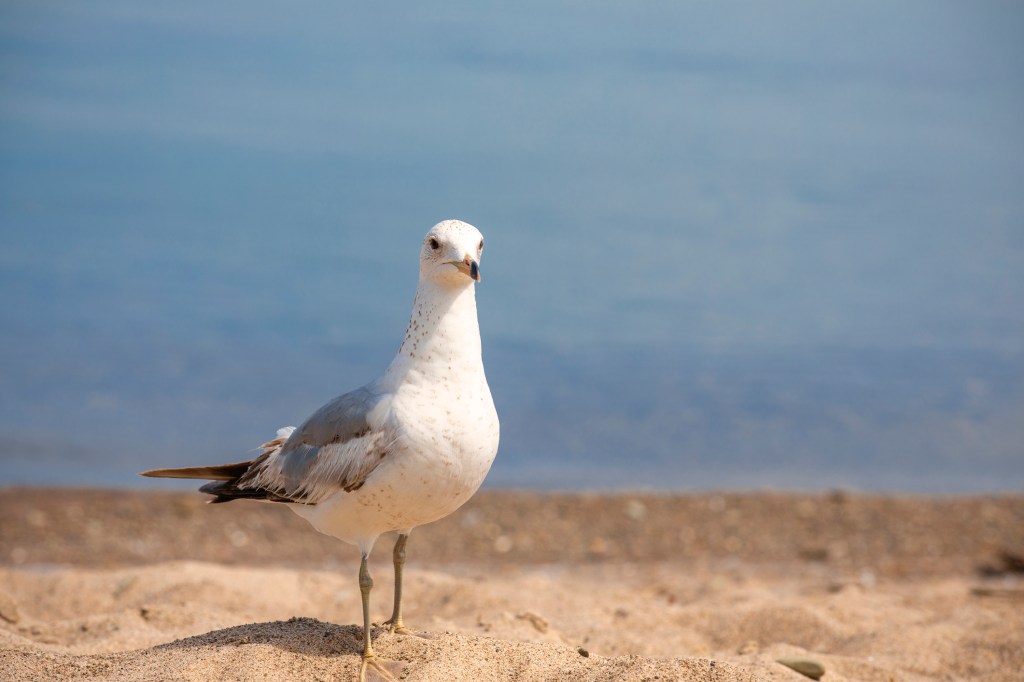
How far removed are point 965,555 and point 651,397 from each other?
18.3 feet

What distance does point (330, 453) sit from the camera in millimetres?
4461

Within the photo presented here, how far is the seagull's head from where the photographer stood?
14.3ft

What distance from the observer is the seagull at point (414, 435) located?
4.28 metres

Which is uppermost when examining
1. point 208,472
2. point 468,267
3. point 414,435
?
point 468,267

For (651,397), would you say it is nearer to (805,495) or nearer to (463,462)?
(805,495)

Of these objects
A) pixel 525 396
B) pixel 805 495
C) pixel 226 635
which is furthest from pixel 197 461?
pixel 226 635

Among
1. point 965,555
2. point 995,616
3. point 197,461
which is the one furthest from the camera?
point 197,461

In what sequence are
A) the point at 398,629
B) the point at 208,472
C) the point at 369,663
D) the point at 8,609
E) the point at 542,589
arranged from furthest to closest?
the point at 542,589 < the point at 8,609 < the point at 208,472 < the point at 398,629 < the point at 369,663

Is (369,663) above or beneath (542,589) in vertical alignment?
beneath

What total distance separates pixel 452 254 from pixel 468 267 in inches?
3.9

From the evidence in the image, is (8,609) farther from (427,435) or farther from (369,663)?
(427,435)

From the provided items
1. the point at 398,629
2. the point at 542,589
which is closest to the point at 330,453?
the point at 398,629

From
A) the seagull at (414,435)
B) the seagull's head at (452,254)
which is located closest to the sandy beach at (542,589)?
the seagull at (414,435)

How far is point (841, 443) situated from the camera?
12109 millimetres
